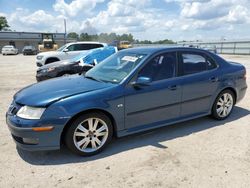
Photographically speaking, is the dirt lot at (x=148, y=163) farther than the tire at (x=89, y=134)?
No

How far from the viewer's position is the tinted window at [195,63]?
444 cm

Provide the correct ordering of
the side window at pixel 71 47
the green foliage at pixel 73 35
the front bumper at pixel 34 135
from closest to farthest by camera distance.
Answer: the front bumper at pixel 34 135 < the side window at pixel 71 47 < the green foliage at pixel 73 35

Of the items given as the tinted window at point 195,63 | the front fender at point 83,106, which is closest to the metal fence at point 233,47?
the tinted window at point 195,63

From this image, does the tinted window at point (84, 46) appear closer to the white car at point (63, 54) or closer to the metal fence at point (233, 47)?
the white car at point (63, 54)

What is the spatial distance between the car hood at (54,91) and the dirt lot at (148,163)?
2.74 ft

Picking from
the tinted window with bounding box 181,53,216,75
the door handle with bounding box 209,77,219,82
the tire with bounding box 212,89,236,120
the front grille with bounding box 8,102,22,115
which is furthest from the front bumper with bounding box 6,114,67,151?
the tire with bounding box 212,89,236,120

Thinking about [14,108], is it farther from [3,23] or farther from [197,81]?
[3,23]

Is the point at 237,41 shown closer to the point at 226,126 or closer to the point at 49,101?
the point at 226,126

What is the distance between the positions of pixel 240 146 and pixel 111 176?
2.16m

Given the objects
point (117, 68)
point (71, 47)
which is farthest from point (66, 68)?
point (71, 47)

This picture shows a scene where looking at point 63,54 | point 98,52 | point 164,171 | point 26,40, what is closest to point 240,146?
point 164,171

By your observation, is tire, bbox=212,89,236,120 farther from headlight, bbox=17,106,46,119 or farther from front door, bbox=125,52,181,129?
headlight, bbox=17,106,46,119

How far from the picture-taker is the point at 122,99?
3.70m

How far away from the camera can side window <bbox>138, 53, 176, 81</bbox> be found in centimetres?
403
